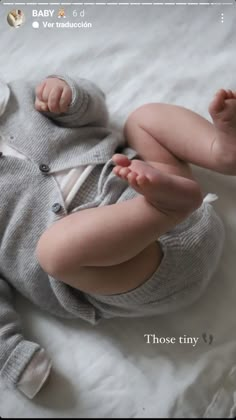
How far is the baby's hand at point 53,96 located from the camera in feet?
2.49

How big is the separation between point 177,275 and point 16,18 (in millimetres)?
530

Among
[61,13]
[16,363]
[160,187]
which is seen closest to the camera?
[160,187]

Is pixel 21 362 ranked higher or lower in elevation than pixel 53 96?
lower

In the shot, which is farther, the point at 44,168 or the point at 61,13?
the point at 61,13

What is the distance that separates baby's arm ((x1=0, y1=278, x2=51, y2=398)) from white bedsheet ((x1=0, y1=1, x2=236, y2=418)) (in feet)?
0.05

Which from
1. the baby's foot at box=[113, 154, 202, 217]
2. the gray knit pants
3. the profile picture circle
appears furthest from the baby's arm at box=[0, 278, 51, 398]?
the profile picture circle

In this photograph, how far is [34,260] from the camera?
73cm

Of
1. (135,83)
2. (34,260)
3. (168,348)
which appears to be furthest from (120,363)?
(135,83)

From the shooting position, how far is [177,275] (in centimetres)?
70

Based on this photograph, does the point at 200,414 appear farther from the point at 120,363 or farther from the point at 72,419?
the point at 120,363

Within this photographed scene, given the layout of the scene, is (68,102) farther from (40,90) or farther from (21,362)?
(21,362)

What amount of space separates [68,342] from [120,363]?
0.08m

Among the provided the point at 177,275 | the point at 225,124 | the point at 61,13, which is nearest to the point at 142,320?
the point at 177,275

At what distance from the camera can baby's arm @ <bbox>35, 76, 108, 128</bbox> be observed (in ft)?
2.50
